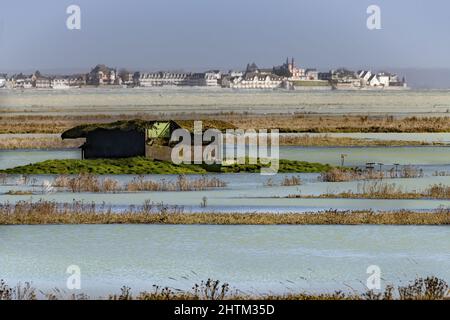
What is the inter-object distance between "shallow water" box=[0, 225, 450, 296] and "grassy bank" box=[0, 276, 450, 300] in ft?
1.23

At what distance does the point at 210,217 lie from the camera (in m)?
18.5

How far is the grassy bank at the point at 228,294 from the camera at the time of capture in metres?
11.7

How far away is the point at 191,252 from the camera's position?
1561 centimetres

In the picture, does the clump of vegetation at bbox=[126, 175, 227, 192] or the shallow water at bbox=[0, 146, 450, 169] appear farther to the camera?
the shallow water at bbox=[0, 146, 450, 169]

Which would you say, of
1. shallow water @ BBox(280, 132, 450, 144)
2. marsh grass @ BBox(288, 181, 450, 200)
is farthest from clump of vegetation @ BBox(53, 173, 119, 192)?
shallow water @ BBox(280, 132, 450, 144)

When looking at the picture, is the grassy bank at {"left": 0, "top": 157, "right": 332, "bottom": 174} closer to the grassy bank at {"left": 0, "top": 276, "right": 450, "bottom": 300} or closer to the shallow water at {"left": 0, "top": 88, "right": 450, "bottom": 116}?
the grassy bank at {"left": 0, "top": 276, "right": 450, "bottom": 300}

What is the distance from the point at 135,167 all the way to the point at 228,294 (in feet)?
56.8

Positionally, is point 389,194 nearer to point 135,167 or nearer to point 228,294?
point 135,167

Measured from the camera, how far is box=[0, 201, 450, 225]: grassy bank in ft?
59.7

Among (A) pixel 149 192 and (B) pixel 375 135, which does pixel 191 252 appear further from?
(B) pixel 375 135
